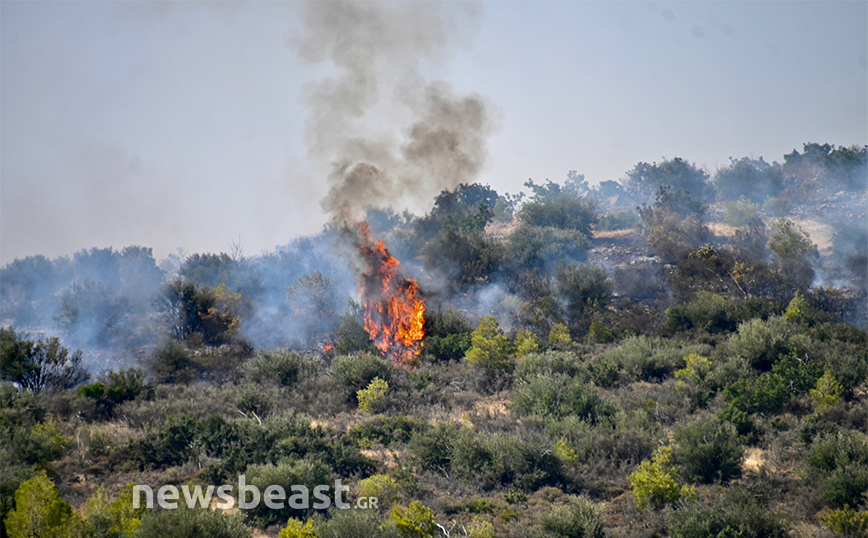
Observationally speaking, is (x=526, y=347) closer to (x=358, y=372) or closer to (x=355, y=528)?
(x=358, y=372)

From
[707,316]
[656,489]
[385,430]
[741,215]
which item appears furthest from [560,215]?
[656,489]

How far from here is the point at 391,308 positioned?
22.8 meters

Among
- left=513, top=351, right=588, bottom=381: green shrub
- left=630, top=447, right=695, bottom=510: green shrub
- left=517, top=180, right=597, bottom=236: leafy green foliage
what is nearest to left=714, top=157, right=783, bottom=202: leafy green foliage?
left=517, top=180, right=597, bottom=236: leafy green foliage

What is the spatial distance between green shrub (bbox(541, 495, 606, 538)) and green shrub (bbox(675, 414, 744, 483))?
2957 mm

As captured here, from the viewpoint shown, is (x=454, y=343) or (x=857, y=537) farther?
(x=454, y=343)

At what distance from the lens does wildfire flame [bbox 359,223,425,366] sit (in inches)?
893

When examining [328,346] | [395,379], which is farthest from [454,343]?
[328,346]

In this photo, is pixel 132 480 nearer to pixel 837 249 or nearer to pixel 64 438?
pixel 64 438

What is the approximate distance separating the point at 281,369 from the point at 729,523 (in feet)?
47.2

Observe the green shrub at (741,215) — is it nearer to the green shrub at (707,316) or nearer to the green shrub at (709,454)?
the green shrub at (707,316)

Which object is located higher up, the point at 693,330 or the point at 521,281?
the point at 521,281

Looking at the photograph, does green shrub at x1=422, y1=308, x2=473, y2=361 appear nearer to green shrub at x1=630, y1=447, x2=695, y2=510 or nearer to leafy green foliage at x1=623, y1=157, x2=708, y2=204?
green shrub at x1=630, y1=447, x2=695, y2=510

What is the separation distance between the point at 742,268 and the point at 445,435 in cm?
2236

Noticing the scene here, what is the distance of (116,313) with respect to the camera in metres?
36.2
